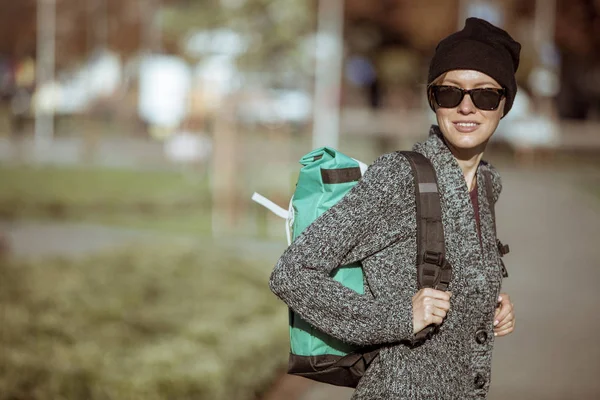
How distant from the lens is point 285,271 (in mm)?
2408

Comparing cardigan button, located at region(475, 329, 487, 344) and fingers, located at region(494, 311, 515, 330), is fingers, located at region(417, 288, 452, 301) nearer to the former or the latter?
cardigan button, located at region(475, 329, 487, 344)

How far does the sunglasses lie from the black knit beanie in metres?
0.03

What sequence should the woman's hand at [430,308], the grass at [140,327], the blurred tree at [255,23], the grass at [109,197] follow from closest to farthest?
the woman's hand at [430,308]
the grass at [140,327]
the blurred tree at [255,23]
the grass at [109,197]

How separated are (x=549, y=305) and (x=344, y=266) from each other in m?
6.83

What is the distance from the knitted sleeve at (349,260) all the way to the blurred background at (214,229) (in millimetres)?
3065

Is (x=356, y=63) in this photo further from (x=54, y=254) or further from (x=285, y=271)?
(x=285, y=271)

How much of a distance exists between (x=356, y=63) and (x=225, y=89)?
36088mm

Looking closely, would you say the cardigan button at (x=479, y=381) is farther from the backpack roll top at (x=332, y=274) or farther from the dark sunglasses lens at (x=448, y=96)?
the dark sunglasses lens at (x=448, y=96)

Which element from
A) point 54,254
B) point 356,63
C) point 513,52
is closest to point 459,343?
point 513,52

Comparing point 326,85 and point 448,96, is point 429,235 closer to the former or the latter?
point 448,96

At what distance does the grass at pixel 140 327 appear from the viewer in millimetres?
5434

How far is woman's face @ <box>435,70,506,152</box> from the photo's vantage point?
2.55 meters

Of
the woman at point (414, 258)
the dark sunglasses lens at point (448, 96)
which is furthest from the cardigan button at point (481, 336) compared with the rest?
the dark sunglasses lens at point (448, 96)

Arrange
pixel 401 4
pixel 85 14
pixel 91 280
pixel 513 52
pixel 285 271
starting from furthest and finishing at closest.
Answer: pixel 85 14 < pixel 401 4 < pixel 91 280 < pixel 513 52 < pixel 285 271
